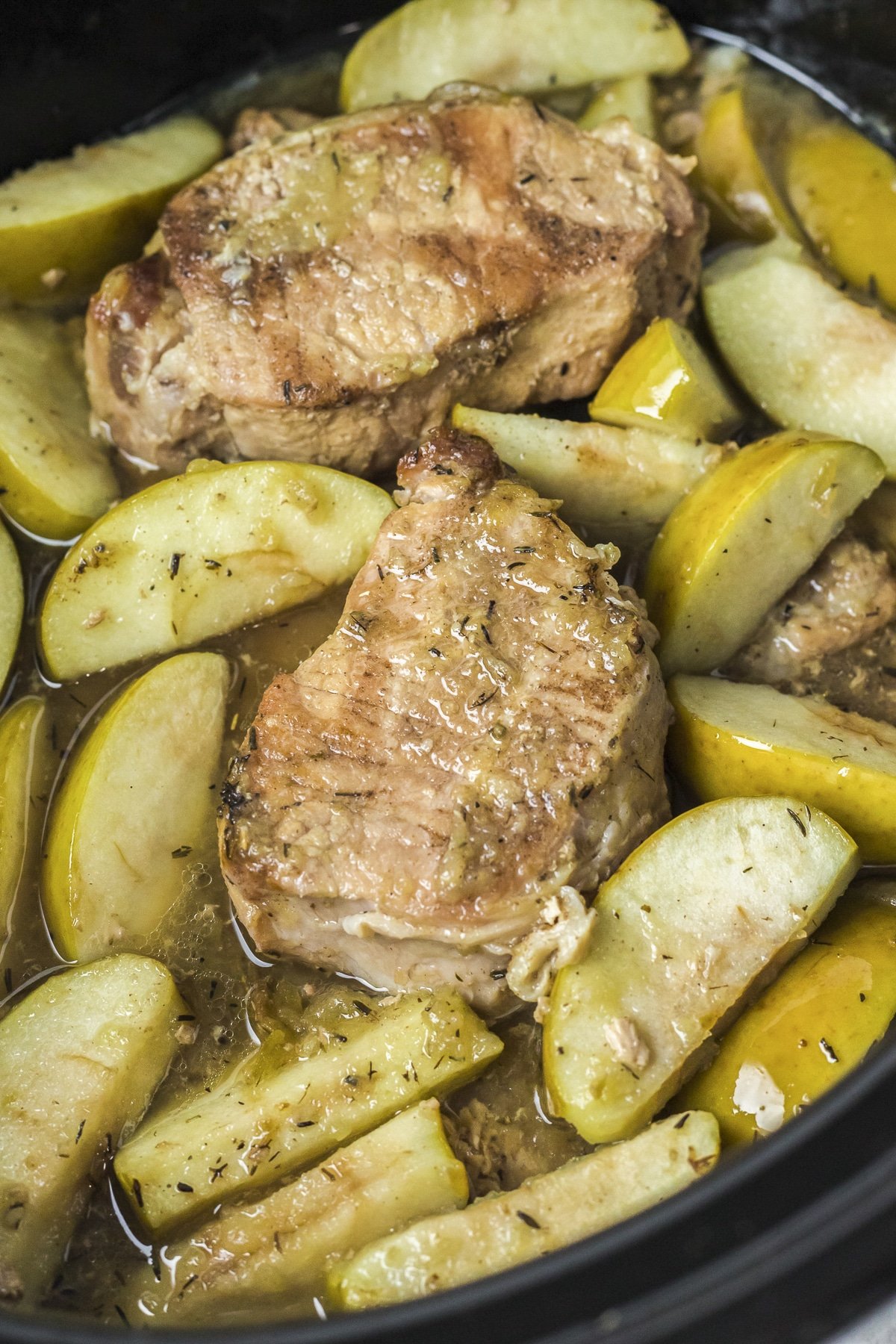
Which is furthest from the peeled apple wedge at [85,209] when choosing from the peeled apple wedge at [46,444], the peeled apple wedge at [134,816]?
the peeled apple wedge at [134,816]

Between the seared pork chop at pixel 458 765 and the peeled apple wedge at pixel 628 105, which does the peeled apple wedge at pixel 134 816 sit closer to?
the seared pork chop at pixel 458 765

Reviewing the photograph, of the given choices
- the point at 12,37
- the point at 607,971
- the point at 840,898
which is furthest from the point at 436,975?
the point at 12,37

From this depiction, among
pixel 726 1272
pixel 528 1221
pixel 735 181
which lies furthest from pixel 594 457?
pixel 726 1272

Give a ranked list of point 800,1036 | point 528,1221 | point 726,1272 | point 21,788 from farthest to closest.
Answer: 1. point 21,788
2. point 800,1036
3. point 528,1221
4. point 726,1272

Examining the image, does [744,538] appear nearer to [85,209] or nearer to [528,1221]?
[528,1221]

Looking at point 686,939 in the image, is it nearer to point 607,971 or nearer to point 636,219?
point 607,971

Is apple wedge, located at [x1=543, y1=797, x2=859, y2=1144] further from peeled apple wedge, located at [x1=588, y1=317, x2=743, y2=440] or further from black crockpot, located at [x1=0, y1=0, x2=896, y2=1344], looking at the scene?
peeled apple wedge, located at [x1=588, y1=317, x2=743, y2=440]

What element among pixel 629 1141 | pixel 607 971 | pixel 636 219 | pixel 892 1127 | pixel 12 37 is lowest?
pixel 629 1141
